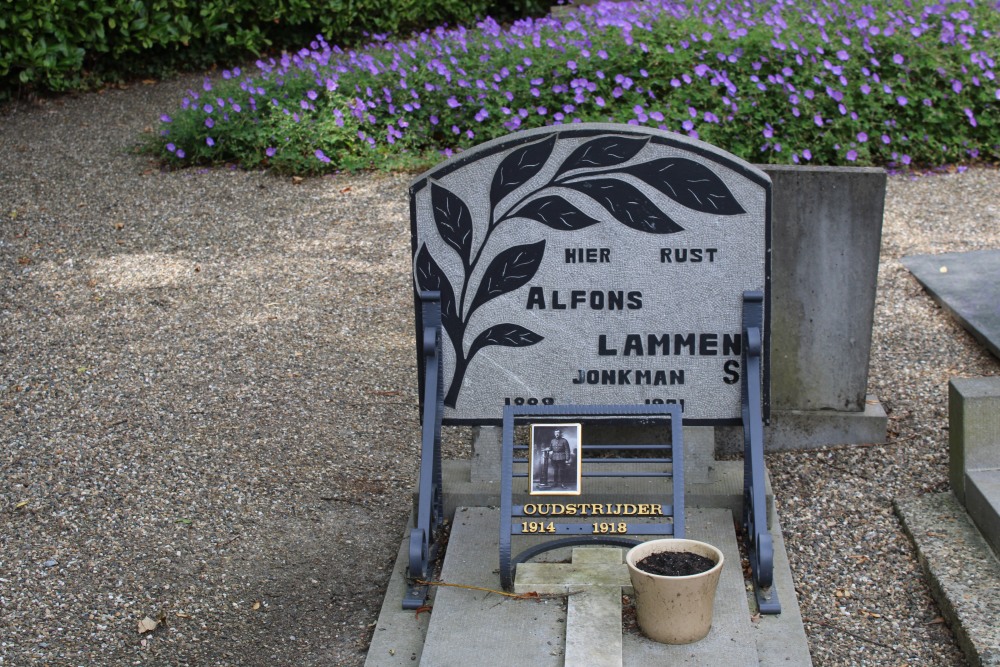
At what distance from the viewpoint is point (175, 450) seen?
4.41 m

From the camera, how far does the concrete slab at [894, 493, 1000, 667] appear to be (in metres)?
3.09

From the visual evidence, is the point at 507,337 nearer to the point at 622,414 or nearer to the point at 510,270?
the point at 510,270

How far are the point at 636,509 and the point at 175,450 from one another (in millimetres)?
2030

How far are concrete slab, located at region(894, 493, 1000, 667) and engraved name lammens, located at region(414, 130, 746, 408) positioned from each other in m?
0.95

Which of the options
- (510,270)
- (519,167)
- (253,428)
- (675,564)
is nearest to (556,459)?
(675,564)

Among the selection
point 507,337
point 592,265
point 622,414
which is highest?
point 592,265

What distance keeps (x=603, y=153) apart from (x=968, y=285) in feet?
9.73

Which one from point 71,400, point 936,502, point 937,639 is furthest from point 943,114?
point 71,400

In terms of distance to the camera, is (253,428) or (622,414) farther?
(253,428)

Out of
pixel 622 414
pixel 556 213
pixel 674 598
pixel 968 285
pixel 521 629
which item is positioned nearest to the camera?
pixel 674 598

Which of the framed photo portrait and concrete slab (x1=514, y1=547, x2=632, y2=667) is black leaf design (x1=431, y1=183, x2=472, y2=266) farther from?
concrete slab (x1=514, y1=547, x2=632, y2=667)

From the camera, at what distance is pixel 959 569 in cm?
342

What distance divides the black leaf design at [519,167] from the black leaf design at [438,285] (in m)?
0.30

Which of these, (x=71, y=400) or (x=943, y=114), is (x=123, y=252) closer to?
(x=71, y=400)
